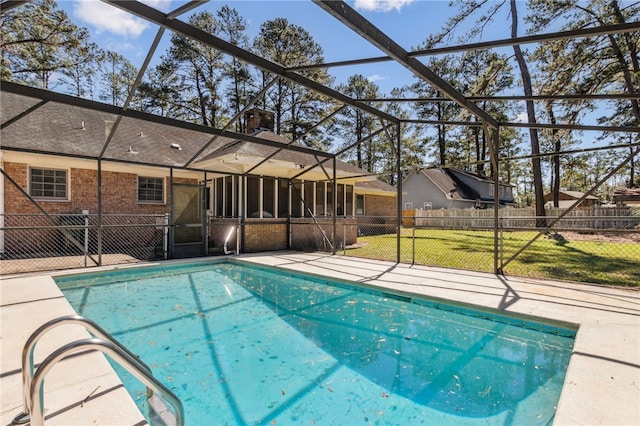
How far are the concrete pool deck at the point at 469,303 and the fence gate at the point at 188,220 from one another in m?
3.09

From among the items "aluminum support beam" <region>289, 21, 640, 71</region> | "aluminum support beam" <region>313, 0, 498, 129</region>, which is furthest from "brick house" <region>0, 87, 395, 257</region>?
"aluminum support beam" <region>313, 0, 498, 129</region>

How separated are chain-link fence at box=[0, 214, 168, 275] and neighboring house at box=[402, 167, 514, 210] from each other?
23.3m

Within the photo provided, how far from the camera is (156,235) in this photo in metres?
11.7

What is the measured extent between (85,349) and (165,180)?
11984 mm

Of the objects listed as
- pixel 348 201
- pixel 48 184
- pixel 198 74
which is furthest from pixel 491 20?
pixel 198 74

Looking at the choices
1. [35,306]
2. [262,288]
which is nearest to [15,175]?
[35,306]

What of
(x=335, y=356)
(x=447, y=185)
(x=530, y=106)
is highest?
(x=530, y=106)

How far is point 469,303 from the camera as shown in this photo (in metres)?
5.03

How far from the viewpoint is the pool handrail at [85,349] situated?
1.52 meters

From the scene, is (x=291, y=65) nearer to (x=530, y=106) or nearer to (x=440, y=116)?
(x=530, y=106)

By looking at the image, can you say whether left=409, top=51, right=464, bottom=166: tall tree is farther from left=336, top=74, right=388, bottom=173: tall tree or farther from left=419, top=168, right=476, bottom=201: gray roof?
left=336, top=74, right=388, bottom=173: tall tree

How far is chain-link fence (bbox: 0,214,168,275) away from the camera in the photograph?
8.23 metres

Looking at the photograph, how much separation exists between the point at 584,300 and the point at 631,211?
16.2m

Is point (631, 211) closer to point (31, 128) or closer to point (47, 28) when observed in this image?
point (31, 128)
